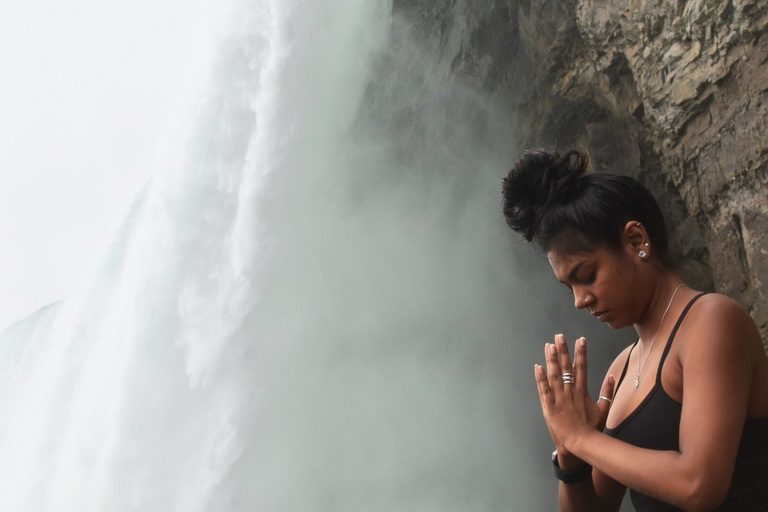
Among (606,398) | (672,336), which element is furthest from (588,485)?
(672,336)

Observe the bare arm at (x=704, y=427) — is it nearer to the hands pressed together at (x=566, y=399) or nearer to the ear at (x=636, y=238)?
the hands pressed together at (x=566, y=399)

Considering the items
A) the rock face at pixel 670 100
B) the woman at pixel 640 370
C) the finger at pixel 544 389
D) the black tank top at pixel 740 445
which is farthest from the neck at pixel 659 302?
the rock face at pixel 670 100

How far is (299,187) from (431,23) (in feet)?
8.82

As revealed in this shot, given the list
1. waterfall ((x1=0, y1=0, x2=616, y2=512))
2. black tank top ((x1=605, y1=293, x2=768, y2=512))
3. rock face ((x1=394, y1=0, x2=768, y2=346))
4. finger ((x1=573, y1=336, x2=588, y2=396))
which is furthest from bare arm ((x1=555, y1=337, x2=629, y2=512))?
waterfall ((x1=0, y1=0, x2=616, y2=512))

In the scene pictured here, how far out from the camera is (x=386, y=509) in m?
6.62

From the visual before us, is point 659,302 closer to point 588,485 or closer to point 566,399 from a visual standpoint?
point 566,399

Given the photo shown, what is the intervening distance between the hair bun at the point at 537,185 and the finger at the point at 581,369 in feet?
0.89

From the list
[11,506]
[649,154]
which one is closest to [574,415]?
[649,154]

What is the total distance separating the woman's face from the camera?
146cm

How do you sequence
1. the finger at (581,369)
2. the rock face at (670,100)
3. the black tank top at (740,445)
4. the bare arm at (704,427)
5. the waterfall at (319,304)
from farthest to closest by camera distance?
the waterfall at (319,304) < the rock face at (670,100) < the finger at (581,369) < the black tank top at (740,445) < the bare arm at (704,427)

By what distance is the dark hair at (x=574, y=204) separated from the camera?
4.78 ft

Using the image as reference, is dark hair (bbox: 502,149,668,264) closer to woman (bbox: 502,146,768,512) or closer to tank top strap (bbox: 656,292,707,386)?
woman (bbox: 502,146,768,512)

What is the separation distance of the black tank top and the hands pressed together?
91 mm

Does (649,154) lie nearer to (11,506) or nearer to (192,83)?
(192,83)
